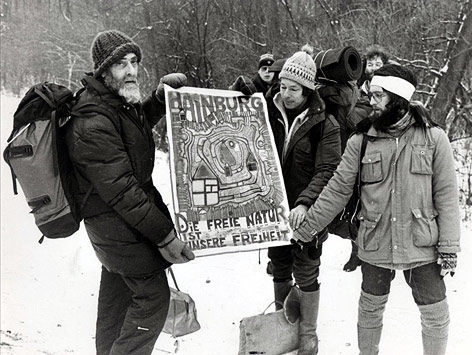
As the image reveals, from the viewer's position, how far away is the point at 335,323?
13.5ft

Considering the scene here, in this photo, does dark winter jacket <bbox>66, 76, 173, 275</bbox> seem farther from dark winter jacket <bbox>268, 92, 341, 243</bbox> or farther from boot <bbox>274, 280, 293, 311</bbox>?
boot <bbox>274, 280, 293, 311</bbox>

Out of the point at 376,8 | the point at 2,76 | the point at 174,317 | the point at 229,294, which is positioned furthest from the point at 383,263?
the point at 2,76

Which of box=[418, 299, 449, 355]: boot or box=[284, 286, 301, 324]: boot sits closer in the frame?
box=[418, 299, 449, 355]: boot

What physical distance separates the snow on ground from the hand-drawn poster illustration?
1.05 metres

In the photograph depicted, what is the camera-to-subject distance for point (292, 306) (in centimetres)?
334

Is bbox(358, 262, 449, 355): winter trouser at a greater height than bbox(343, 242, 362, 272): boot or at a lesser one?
greater

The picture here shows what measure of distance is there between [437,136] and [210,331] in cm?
241

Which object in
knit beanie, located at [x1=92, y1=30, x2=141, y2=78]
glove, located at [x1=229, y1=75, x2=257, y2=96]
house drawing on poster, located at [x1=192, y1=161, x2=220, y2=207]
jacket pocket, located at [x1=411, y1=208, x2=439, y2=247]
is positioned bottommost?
jacket pocket, located at [x1=411, y1=208, x2=439, y2=247]

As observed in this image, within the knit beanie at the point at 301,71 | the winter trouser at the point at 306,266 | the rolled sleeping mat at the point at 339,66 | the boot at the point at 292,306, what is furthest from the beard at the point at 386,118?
the boot at the point at 292,306

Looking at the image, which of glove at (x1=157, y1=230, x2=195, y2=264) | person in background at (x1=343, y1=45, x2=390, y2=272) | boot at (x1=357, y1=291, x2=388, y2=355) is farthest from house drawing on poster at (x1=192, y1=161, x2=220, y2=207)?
person in background at (x1=343, y1=45, x2=390, y2=272)

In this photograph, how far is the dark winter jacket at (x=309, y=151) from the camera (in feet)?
10.4

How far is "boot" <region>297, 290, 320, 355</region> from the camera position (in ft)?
11.1

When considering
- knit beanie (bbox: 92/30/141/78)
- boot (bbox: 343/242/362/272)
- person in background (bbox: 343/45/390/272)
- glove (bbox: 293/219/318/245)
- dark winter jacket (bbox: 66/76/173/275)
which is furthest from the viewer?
boot (bbox: 343/242/362/272)

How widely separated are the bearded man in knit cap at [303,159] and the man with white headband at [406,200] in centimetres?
29
